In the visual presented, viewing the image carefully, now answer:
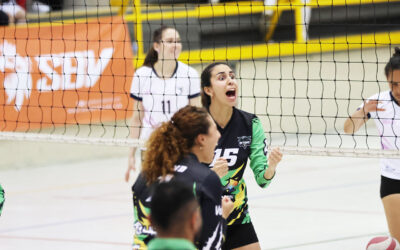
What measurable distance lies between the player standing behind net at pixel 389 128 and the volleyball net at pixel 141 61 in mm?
3241

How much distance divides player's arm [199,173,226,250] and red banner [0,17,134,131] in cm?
669

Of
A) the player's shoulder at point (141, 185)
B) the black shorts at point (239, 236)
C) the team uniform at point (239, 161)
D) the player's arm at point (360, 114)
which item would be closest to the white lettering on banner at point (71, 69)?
the player's arm at point (360, 114)

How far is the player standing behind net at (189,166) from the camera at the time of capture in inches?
146

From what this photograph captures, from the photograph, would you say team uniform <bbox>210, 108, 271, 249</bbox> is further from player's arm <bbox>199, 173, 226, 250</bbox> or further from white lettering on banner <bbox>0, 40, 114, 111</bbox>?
white lettering on banner <bbox>0, 40, 114, 111</bbox>

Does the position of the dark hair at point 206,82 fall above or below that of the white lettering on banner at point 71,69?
below

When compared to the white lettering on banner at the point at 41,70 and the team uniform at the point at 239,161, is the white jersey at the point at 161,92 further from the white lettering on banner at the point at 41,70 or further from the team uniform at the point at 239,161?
the white lettering on banner at the point at 41,70

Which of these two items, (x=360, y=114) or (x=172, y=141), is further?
(x=360, y=114)

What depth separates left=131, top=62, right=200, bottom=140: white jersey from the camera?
7215 millimetres

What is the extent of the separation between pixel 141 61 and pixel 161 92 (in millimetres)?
4430

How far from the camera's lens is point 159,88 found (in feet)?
24.0

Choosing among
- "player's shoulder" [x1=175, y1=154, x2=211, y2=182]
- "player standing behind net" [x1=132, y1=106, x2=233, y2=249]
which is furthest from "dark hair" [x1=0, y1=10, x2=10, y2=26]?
"player's shoulder" [x1=175, y1=154, x2=211, y2=182]

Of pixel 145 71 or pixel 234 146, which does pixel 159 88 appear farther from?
pixel 234 146

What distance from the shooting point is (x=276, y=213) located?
8062 mm

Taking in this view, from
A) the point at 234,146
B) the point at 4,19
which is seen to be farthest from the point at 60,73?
the point at 234,146
